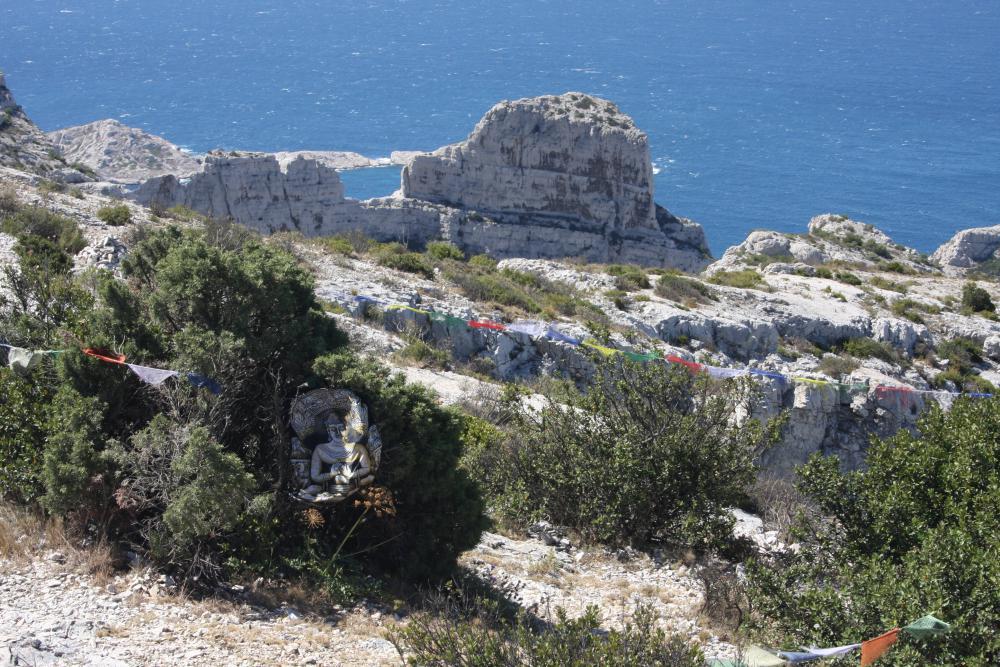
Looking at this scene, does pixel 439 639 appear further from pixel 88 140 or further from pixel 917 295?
pixel 88 140

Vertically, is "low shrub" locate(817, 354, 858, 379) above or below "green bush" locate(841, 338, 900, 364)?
below

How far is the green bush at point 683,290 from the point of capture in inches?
1066

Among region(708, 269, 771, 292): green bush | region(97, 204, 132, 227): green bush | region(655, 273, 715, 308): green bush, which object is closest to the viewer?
region(97, 204, 132, 227): green bush

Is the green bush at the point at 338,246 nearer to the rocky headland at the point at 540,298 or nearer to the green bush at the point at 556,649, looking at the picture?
the rocky headland at the point at 540,298

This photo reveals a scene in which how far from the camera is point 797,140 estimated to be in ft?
322

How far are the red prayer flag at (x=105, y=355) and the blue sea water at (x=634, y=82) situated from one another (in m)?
60.6

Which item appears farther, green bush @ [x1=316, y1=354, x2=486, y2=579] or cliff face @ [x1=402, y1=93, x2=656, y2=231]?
cliff face @ [x1=402, y1=93, x2=656, y2=231]

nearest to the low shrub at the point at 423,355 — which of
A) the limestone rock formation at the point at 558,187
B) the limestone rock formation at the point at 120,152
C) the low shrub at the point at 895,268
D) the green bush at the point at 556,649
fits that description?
the green bush at the point at 556,649

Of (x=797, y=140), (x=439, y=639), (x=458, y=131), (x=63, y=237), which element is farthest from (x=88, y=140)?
(x=439, y=639)

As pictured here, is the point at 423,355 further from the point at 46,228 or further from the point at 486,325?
the point at 46,228

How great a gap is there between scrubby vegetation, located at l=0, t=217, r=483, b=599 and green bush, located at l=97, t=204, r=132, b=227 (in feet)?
38.6

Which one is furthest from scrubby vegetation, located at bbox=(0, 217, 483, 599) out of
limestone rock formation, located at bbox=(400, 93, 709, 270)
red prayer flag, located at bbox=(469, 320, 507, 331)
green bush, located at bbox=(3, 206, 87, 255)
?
limestone rock formation, located at bbox=(400, 93, 709, 270)

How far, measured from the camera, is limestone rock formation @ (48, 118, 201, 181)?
68125mm

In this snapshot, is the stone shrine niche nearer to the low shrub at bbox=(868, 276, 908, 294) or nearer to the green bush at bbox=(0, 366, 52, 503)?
the green bush at bbox=(0, 366, 52, 503)
